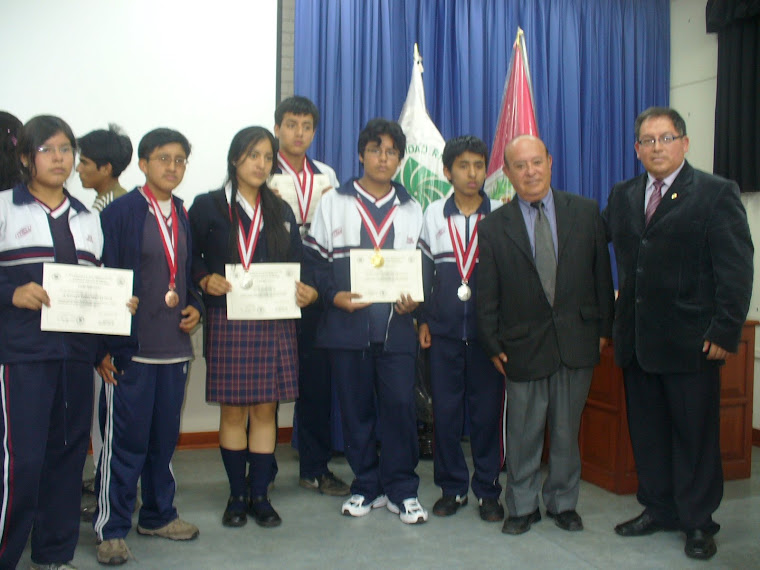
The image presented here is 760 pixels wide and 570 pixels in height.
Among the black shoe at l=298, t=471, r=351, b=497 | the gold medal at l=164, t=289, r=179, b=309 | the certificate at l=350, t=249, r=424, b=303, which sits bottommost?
the black shoe at l=298, t=471, r=351, b=497

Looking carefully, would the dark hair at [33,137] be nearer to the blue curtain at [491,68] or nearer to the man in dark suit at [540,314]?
the man in dark suit at [540,314]

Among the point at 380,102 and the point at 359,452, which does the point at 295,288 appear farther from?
the point at 380,102

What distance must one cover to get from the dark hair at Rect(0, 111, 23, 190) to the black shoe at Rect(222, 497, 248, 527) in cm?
151

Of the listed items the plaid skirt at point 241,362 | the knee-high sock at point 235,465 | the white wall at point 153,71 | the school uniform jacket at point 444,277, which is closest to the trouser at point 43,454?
the plaid skirt at point 241,362

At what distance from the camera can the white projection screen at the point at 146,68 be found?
156 inches

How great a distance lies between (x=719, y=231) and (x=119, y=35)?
3.44 meters

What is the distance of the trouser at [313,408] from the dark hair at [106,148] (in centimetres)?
117

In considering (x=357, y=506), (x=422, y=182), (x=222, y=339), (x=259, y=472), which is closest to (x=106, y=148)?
(x=222, y=339)

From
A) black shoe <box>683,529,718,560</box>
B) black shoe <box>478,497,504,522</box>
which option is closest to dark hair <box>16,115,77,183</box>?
black shoe <box>478,497,504,522</box>

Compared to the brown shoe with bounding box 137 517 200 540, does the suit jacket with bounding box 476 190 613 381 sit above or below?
above

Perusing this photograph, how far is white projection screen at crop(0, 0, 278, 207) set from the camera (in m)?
3.96

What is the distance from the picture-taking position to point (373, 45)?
14.4 feet

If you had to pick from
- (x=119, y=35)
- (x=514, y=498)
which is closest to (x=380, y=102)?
(x=119, y=35)

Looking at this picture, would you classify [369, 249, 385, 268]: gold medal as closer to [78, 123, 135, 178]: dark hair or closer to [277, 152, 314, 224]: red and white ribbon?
[277, 152, 314, 224]: red and white ribbon
